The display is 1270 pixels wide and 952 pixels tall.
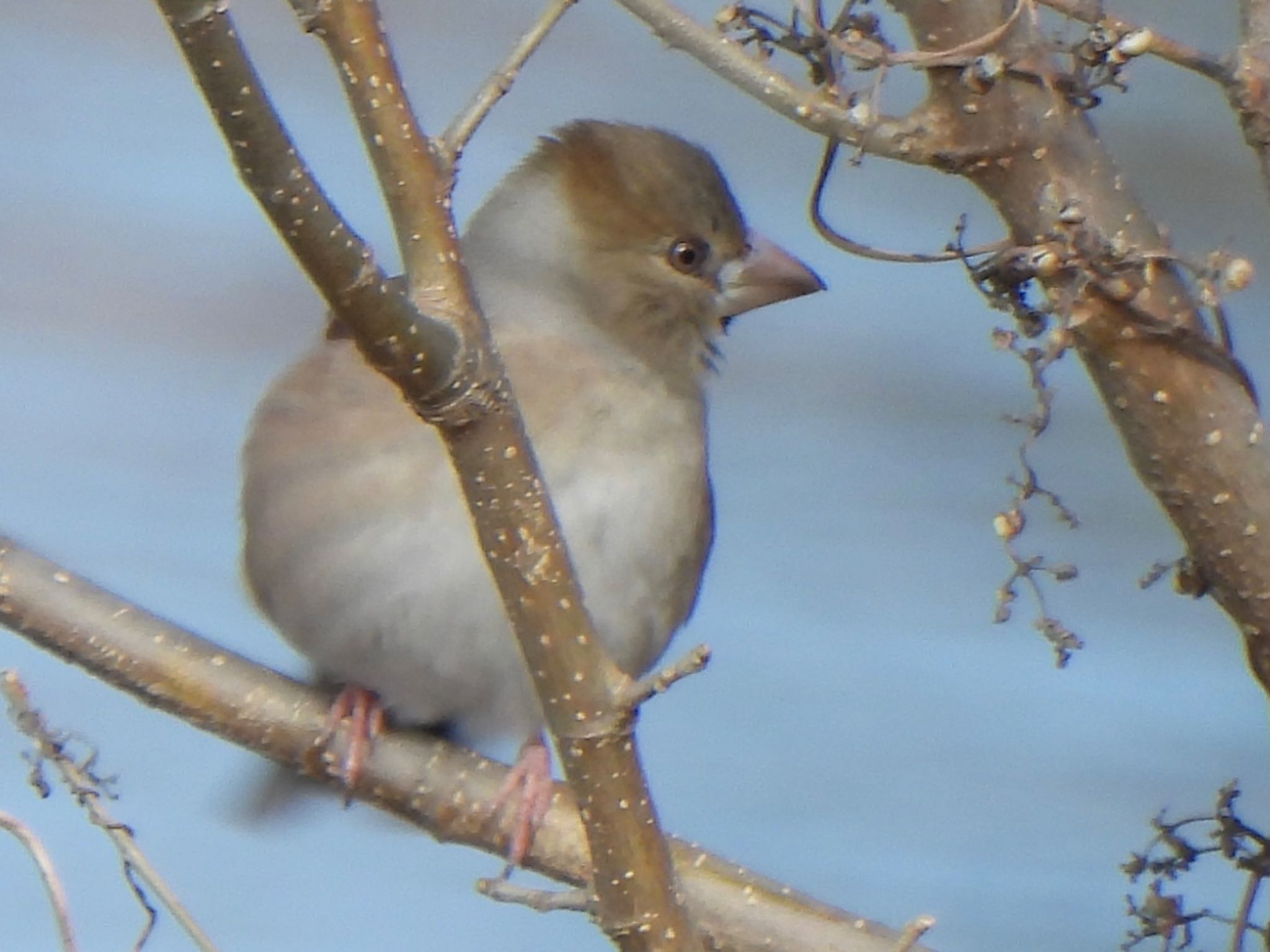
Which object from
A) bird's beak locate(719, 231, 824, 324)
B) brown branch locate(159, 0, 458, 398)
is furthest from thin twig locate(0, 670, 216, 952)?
bird's beak locate(719, 231, 824, 324)

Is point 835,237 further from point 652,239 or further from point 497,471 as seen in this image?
point 652,239

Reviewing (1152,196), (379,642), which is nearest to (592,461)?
(379,642)

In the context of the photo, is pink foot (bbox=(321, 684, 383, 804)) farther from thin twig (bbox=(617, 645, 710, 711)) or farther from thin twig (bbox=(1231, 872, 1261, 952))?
thin twig (bbox=(1231, 872, 1261, 952))

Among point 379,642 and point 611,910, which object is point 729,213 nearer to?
point 379,642

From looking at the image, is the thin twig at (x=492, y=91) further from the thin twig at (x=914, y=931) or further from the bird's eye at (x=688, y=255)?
the bird's eye at (x=688, y=255)

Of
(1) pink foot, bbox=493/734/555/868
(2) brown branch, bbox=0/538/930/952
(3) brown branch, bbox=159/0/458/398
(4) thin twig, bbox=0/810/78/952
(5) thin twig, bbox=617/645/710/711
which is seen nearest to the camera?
(3) brown branch, bbox=159/0/458/398

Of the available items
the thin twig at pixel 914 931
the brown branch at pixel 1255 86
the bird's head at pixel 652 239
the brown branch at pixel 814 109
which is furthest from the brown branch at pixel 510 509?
the bird's head at pixel 652 239

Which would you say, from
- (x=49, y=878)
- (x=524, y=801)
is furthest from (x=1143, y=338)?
(x=49, y=878)
